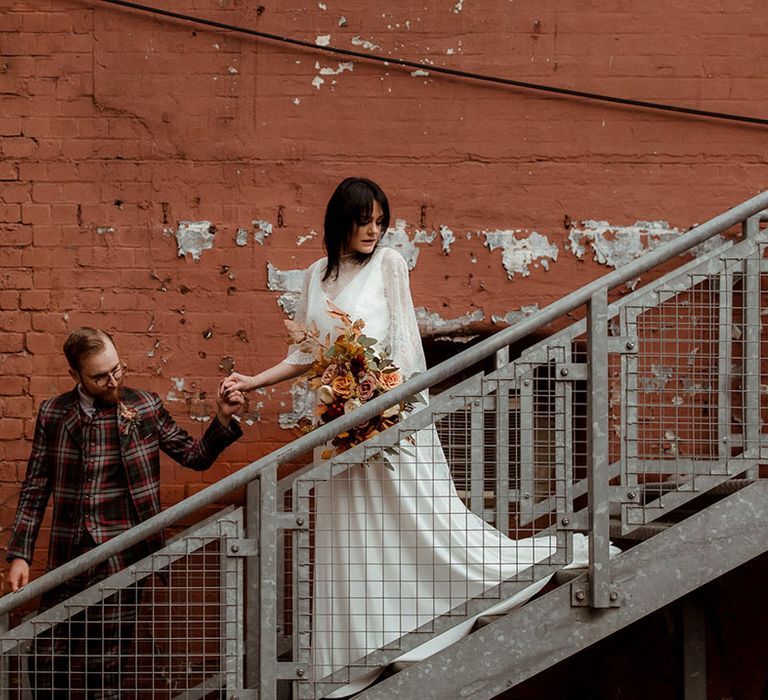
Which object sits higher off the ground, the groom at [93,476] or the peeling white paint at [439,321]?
the peeling white paint at [439,321]

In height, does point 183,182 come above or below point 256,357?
above

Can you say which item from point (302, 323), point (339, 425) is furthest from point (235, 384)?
point (339, 425)

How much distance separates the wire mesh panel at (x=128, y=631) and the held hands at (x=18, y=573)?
0.13 metres

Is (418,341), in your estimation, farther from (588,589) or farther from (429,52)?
(429,52)

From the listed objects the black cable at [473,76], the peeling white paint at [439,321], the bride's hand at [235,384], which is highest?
the black cable at [473,76]

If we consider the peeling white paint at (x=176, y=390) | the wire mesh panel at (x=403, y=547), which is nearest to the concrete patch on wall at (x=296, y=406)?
the peeling white paint at (x=176, y=390)

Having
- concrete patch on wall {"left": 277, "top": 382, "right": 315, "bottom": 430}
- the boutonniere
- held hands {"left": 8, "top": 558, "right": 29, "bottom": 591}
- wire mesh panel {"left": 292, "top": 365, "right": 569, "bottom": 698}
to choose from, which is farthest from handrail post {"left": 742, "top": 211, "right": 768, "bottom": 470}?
held hands {"left": 8, "top": 558, "right": 29, "bottom": 591}

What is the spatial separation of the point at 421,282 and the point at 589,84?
1.23 m

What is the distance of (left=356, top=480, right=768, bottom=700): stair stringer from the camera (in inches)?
171

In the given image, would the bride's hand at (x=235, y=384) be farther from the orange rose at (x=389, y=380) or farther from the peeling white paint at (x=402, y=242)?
the peeling white paint at (x=402, y=242)

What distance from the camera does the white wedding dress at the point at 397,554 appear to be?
4.57m

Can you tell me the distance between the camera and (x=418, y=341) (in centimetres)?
488

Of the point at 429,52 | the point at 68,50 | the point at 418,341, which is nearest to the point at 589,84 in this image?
the point at 429,52

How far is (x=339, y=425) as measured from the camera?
432 centimetres
